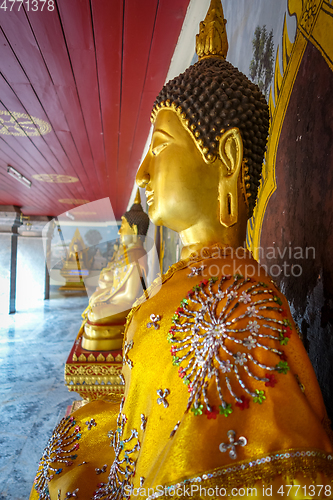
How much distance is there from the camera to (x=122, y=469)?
27.2 inches

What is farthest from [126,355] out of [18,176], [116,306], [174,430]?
[18,176]

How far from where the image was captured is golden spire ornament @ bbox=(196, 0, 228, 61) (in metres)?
0.86

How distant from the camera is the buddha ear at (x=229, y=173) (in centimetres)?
76

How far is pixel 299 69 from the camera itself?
821 millimetres

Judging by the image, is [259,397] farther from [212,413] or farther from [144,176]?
[144,176]

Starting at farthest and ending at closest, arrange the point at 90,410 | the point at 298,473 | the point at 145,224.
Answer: the point at 145,224 < the point at 90,410 < the point at 298,473

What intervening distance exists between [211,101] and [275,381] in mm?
620

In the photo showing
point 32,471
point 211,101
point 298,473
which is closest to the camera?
point 298,473

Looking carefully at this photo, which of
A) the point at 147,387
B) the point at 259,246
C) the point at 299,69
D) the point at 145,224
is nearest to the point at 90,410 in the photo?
the point at 147,387

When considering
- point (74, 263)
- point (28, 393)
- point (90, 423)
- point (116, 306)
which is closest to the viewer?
point (90, 423)

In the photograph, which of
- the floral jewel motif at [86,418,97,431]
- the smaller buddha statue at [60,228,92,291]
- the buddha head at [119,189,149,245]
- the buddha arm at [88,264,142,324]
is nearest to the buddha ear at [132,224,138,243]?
the buddha head at [119,189,149,245]

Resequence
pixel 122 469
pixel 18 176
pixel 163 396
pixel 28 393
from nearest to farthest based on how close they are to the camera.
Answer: pixel 163 396
pixel 122 469
pixel 28 393
pixel 18 176

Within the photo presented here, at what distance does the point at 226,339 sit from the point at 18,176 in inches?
206

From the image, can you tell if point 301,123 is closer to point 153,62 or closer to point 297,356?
point 297,356
